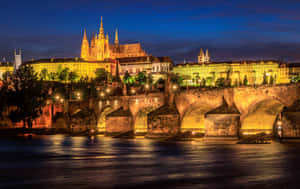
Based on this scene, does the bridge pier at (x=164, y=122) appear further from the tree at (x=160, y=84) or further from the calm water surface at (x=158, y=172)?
the tree at (x=160, y=84)

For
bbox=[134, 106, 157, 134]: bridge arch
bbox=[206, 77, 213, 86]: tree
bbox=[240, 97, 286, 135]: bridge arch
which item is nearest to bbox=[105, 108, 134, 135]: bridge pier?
bbox=[134, 106, 157, 134]: bridge arch

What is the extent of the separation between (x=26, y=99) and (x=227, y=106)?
4522 centimetres

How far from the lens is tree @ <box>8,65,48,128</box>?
289 ft

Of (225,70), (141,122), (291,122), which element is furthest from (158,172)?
(225,70)

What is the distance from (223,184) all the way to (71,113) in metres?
65.2

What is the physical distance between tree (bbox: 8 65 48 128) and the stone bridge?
85.0 ft

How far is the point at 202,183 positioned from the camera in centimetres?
2214

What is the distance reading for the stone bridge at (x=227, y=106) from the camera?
5308 centimetres

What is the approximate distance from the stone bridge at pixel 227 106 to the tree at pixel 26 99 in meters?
25.9

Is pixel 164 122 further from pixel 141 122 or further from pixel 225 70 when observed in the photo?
pixel 225 70

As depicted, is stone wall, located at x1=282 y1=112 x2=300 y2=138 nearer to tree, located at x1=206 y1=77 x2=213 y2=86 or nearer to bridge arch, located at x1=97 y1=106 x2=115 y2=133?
bridge arch, located at x1=97 y1=106 x2=115 y2=133

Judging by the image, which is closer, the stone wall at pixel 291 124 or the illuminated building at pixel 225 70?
the stone wall at pixel 291 124

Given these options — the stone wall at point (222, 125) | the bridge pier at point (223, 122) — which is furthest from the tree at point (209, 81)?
the stone wall at point (222, 125)

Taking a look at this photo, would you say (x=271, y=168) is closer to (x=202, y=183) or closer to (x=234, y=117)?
(x=202, y=183)
